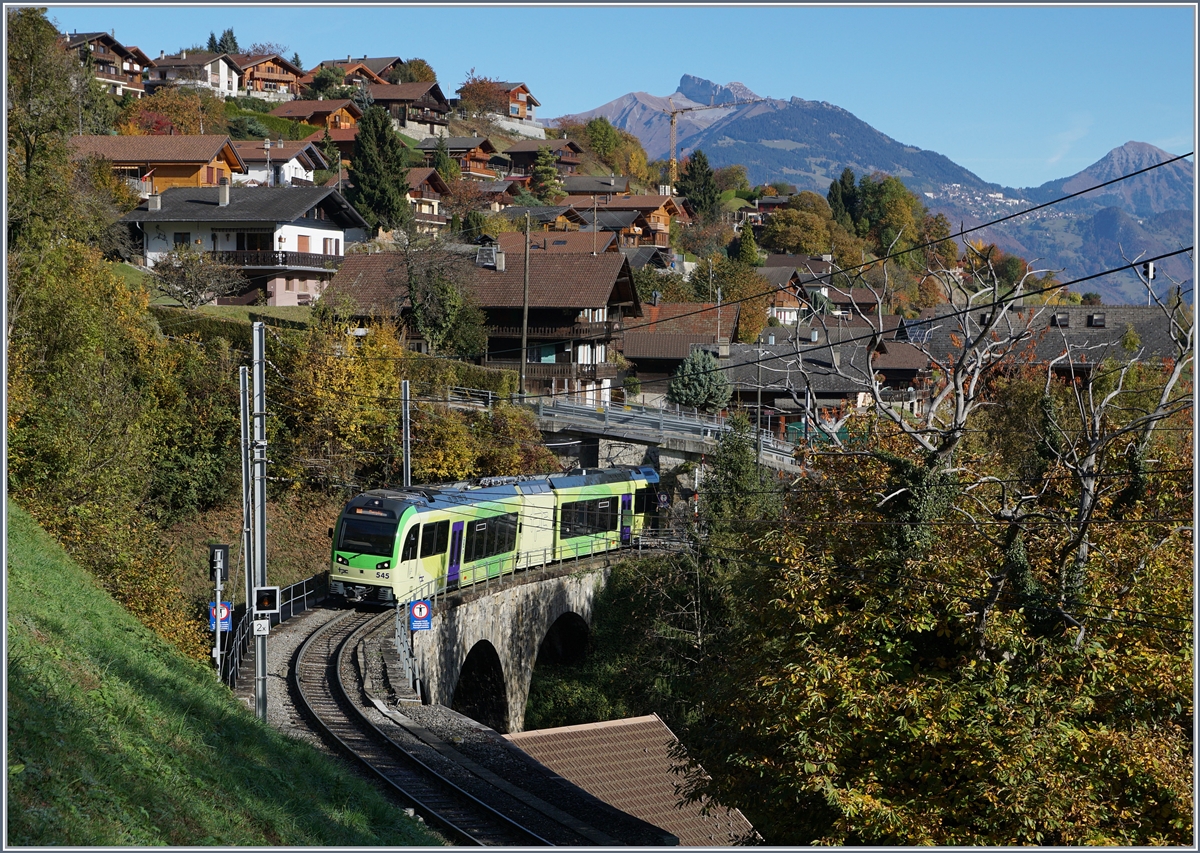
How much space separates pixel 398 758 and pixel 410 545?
893 centimetres

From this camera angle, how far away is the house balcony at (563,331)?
50094 mm

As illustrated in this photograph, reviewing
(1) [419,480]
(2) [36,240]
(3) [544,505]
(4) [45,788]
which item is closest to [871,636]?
(4) [45,788]

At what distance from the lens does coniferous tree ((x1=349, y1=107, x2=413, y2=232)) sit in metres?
74.8

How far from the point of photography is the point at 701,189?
377 feet

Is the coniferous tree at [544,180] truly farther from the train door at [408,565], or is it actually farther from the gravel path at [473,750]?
the gravel path at [473,750]

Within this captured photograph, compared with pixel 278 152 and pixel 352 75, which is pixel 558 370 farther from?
pixel 352 75

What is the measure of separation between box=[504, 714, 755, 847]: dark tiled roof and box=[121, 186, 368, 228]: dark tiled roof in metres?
35.5

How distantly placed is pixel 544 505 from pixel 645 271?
44826 millimetres

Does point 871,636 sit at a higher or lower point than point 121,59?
lower

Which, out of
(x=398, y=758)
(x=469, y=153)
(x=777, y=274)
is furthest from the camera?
(x=469, y=153)

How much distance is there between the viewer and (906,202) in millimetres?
122500

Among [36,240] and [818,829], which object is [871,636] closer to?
[818,829]

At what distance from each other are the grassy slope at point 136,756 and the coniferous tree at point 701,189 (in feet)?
332

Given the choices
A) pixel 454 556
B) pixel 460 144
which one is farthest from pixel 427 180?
pixel 454 556
